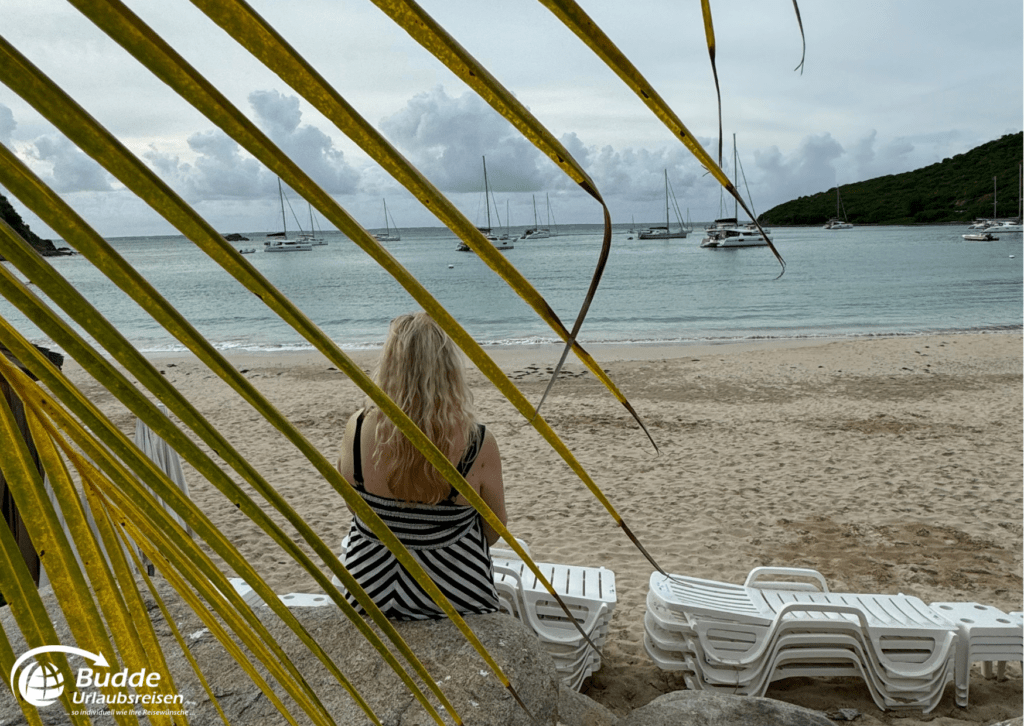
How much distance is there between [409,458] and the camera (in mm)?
3133

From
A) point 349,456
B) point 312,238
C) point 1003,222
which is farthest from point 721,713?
point 1003,222

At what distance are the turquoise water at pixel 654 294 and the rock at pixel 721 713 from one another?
754 centimetres

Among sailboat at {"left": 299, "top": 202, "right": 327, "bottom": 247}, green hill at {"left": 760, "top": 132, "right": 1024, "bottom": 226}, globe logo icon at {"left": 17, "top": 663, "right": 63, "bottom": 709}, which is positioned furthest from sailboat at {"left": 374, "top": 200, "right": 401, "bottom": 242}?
globe logo icon at {"left": 17, "top": 663, "right": 63, "bottom": 709}

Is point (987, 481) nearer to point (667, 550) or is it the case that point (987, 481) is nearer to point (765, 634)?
point (667, 550)

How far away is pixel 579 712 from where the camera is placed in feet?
11.1

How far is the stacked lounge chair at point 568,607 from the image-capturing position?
445 cm

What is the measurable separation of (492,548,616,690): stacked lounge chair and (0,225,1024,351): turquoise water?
237 inches

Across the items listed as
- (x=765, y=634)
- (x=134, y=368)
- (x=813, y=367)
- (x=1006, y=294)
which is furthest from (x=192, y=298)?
(x=134, y=368)

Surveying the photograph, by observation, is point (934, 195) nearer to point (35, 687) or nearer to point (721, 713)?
point (721, 713)

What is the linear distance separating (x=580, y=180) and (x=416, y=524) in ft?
10.4

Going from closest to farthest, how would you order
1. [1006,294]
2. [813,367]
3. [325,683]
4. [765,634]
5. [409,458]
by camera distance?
1. [325,683]
2. [409,458]
3. [765,634]
4. [813,367]
5. [1006,294]

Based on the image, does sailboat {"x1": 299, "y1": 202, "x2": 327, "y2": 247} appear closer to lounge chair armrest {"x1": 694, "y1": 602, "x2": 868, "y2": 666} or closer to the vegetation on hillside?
lounge chair armrest {"x1": 694, "y1": 602, "x2": 868, "y2": 666}

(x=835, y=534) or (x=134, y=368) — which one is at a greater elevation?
(x=134, y=368)

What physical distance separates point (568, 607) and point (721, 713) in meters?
1.49
